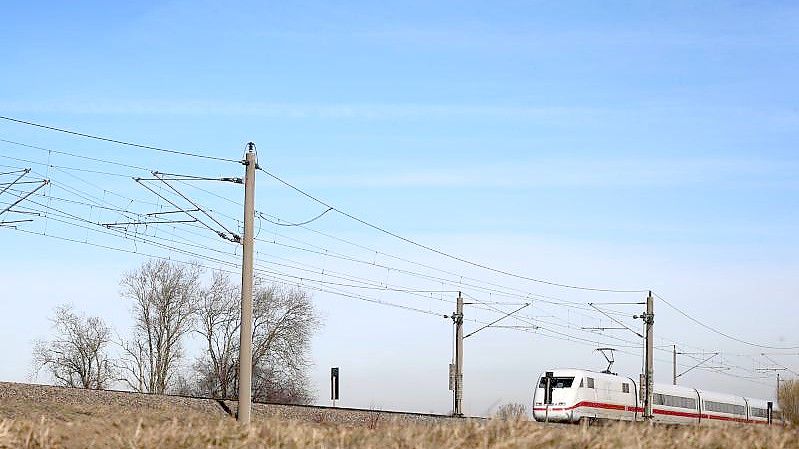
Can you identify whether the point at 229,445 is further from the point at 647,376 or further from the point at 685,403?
the point at 685,403

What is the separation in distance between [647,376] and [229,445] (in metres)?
53.7

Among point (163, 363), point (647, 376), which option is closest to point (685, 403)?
point (647, 376)

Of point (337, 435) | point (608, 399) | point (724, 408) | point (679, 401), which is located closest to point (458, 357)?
point (608, 399)

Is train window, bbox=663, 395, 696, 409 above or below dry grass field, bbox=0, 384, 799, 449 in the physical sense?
below

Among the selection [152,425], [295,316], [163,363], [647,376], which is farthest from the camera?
[295,316]

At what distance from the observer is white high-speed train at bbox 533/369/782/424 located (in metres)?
56.2

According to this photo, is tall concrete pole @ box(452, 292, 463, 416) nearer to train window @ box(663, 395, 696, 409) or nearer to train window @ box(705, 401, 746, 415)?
train window @ box(663, 395, 696, 409)

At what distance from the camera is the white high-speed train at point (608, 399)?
184 feet

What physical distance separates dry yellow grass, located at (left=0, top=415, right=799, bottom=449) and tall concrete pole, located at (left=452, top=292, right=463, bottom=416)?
4436 centimetres

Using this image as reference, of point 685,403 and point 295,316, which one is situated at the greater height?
point 295,316

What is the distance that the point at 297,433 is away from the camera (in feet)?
24.0

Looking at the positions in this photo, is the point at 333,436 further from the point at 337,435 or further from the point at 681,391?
the point at 681,391

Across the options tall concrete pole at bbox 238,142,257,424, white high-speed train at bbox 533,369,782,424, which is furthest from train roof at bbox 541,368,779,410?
tall concrete pole at bbox 238,142,257,424

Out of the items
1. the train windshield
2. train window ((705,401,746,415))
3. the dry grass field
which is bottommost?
train window ((705,401,746,415))
